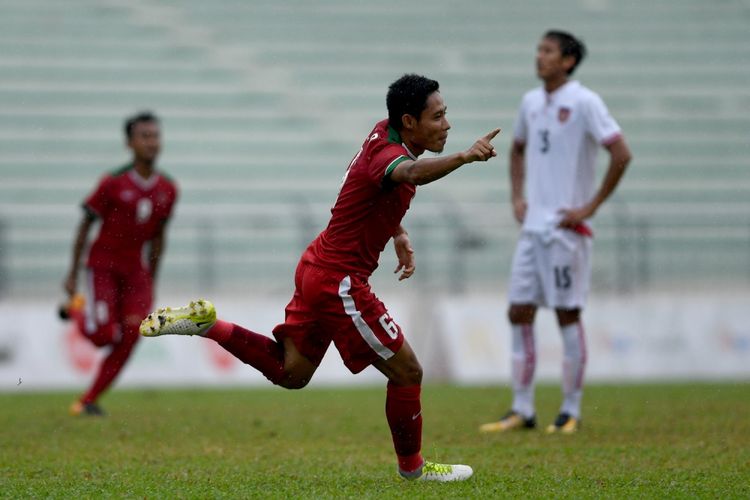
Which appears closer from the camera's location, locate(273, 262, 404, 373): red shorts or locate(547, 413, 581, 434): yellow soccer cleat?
locate(273, 262, 404, 373): red shorts

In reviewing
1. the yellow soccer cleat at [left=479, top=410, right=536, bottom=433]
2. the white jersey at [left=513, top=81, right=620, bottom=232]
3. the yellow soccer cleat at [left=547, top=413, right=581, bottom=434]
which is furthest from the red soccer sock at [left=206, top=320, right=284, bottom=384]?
the white jersey at [left=513, top=81, right=620, bottom=232]

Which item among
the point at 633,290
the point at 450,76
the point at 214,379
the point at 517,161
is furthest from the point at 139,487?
the point at 450,76

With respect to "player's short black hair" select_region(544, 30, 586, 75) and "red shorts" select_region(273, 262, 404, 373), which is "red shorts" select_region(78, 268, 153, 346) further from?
"red shorts" select_region(273, 262, 404, 373)

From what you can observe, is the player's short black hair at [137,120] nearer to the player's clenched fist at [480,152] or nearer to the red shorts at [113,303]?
the red shorts at [113,303]

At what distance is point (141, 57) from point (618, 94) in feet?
26.4

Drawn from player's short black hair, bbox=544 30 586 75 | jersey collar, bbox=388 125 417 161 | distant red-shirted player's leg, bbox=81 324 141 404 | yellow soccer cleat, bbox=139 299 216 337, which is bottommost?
distant red-shirted player's leg, bbox=81 324 141 404

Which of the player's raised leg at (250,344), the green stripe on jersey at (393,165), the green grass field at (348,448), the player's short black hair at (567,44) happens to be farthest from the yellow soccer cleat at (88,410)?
the green stripe on jersey at (393,165)

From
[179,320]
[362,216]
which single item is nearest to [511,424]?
[362,216]

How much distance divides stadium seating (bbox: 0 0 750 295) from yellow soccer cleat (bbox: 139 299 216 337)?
11.1m

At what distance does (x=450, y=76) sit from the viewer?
1994cm

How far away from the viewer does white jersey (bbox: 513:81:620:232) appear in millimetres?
7996

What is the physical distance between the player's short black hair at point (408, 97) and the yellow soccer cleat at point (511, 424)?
3.05 meters

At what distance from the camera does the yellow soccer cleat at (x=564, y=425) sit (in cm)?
777

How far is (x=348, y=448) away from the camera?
6.97 m
